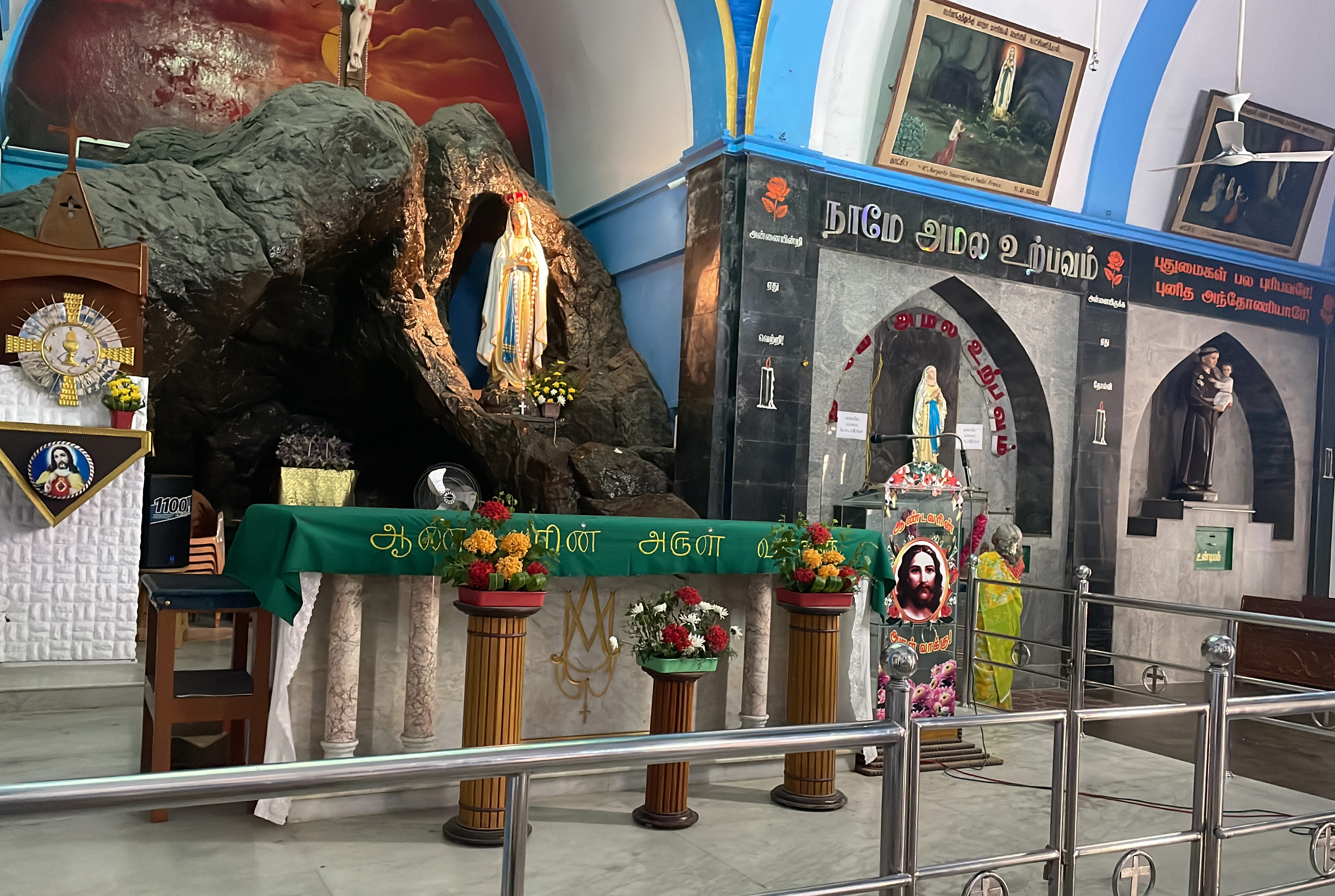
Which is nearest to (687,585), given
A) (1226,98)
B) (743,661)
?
(743,661)

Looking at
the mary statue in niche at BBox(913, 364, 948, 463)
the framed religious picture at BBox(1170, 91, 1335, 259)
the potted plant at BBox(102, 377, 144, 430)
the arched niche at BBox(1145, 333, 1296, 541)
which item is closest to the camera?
the potted plant at BBox(102, 377, 144, 430)

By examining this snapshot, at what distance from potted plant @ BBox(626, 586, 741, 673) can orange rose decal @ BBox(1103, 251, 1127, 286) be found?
855 centimetres

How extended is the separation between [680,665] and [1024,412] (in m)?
7.81

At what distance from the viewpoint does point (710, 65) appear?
10.3 meters

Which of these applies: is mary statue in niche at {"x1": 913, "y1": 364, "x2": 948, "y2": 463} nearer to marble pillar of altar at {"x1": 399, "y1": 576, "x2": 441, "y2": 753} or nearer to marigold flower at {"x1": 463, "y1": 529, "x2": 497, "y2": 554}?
marble pillar of altar at {"x1": 399, "y1": 576, "x2": 441, "y2": 753}

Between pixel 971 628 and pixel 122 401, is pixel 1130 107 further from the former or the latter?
pixel 122 401

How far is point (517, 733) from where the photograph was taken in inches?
190

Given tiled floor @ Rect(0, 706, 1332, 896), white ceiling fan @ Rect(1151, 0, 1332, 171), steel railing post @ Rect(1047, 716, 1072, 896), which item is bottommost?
tiled floor @ Rect(0, 706, 1332, 896)

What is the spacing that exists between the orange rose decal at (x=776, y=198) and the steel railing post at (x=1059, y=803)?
23.7ft

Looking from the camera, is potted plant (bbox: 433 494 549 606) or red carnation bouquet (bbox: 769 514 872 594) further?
red carnation bouquet (bbox: 769 514 872 594)

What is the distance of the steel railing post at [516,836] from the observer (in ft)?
7.26

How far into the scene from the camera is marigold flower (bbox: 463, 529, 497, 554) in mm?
4746

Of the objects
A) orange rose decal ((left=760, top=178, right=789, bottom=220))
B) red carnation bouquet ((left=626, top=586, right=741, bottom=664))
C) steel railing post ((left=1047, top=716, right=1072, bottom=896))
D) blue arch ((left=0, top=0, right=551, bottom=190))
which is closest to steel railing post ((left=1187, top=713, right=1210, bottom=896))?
steel railing post ((left=1047, top=716, right=1072, bottom=896))

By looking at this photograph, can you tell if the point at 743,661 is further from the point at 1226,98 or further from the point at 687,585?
the point at 1226,98
